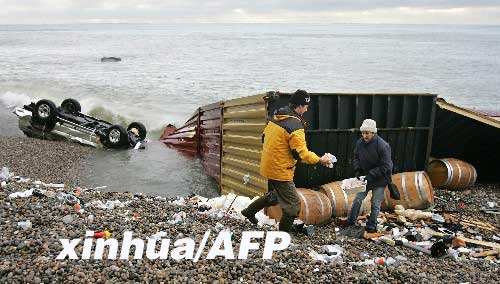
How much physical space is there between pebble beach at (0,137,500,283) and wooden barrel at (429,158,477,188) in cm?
128

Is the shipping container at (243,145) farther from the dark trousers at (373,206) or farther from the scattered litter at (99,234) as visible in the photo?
the scattered litter at (99,234)

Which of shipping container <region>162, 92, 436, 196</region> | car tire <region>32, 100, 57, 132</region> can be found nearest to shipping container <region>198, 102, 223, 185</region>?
shipping container <region>162, 92, 436, 196</region>

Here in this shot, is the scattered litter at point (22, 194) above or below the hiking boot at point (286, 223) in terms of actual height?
above

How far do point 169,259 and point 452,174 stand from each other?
23.0 feet

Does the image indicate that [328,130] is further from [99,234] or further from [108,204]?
[99,234]

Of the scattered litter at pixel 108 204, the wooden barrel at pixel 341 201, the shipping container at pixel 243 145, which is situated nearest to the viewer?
the scattered litter at pixel 108 204

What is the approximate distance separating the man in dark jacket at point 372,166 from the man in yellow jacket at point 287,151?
1.31 metres

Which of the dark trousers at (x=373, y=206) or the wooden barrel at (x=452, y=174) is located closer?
the dark trousers at (x=373, y=206)

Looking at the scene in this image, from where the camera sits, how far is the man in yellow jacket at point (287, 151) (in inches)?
236

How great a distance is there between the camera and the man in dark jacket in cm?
693

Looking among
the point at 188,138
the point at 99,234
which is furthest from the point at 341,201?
the point at 188,138

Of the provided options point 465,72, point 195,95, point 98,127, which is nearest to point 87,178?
point 98,127

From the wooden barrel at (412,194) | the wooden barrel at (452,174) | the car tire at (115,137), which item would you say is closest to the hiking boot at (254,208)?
the wooden barrel at (412,194)

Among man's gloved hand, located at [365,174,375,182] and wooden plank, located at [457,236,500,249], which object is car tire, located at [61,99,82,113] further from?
wooden plank, located at [457,236,500,249]
